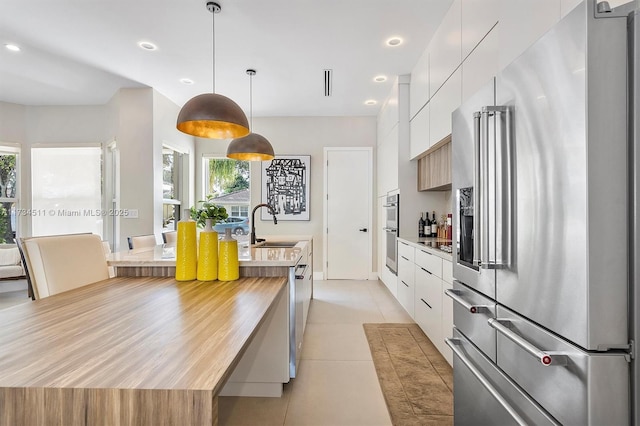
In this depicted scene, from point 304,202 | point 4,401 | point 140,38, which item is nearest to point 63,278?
point 4,401

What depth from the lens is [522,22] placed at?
1.63 metres

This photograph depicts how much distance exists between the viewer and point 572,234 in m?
0.88

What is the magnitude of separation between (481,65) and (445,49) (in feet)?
2.63

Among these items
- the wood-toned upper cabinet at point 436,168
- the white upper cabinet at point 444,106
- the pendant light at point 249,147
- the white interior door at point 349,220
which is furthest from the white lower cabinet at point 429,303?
the white interior door at point 349,220

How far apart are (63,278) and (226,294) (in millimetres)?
925

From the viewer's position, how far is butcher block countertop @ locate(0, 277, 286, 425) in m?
0.59

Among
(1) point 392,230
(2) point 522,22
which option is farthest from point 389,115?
(2) point 522,22

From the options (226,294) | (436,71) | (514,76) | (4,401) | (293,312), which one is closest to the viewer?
(4,401)

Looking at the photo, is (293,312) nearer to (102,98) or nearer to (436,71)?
(436,71)

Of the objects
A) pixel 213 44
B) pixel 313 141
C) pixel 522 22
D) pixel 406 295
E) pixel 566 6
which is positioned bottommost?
pixel 406 295

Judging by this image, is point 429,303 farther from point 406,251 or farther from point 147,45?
point 147,45

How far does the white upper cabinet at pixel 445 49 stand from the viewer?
2533 mm

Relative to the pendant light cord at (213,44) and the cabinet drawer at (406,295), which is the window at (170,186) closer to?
the pendant light cord at (213,44)

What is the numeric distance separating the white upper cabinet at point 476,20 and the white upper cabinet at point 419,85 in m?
0.91
